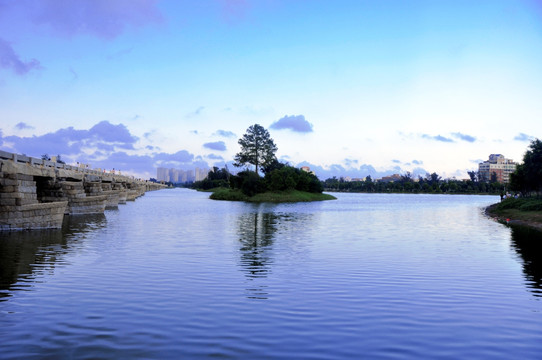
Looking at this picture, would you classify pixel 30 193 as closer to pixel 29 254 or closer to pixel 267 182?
pixel 29 254

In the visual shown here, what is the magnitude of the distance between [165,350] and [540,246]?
29.7 m

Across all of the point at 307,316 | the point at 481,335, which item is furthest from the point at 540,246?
the point at 307,316

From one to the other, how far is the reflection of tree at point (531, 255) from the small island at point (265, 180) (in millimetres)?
75480

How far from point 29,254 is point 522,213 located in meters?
57.0

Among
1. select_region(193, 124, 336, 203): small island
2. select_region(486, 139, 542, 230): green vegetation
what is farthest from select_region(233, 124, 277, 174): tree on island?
select_region(486, 139, 542, 230): green vegetation

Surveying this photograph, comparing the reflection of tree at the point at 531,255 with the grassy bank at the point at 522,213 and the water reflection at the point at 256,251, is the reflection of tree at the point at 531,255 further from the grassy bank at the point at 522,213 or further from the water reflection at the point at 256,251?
the water reflection at the point at 256,251

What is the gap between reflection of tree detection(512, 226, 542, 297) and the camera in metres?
17.1

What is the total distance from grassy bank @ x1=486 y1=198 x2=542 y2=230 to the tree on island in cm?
7447

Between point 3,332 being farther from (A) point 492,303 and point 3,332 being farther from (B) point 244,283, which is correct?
(A) point 492,303

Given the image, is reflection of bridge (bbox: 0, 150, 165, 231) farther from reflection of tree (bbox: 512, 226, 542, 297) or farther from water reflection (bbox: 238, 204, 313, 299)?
reflection of tree (bbox: 512, 226, 542, 297)

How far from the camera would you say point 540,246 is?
1156 inches

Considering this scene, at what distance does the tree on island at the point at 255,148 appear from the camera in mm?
129375

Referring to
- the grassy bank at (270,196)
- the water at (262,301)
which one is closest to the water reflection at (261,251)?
the water at (262,301)

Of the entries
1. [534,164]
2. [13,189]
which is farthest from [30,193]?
[534,164]
